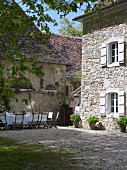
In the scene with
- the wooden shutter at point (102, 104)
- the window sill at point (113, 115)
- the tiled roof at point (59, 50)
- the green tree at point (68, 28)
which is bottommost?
the window sill at point (113, 115)

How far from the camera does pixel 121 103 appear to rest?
15391 mm

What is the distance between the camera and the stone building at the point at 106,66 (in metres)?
15.5

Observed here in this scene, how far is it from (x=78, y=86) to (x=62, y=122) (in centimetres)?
405

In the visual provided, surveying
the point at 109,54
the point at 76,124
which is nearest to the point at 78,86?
the point at 76,124

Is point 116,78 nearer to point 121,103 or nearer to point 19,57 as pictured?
point 121,103

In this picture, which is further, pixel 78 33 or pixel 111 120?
pixel 78 33

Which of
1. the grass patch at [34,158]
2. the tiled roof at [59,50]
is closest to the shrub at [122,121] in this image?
the grass patch at [34,158]

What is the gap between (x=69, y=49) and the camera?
25.2 metres

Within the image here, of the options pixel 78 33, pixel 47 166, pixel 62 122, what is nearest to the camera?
pixel 47 166

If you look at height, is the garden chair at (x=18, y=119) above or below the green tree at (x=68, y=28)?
below

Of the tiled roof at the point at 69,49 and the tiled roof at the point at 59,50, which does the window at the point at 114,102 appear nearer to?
the tiled roof at the point at 59,50

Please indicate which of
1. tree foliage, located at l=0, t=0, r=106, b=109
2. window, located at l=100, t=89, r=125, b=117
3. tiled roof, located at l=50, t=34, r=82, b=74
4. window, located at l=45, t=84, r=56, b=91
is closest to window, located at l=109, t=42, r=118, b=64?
window, located at l=100, t=89, r=125, b=117

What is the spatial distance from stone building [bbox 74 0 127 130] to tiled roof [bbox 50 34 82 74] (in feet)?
20.4

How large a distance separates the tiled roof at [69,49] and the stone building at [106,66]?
244 inches
